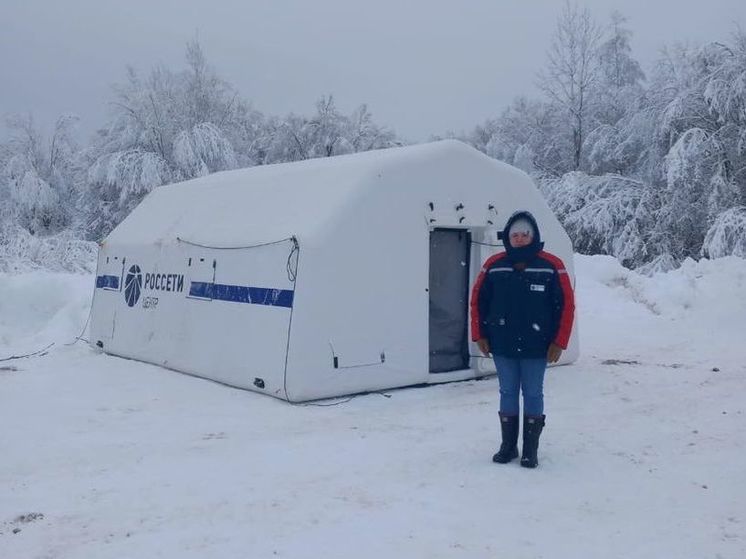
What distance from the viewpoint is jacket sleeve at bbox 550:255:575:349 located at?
511 centimetres

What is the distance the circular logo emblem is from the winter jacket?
6289mm

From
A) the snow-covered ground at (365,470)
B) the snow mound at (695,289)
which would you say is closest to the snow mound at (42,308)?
the snow-covered ground at (365,470)

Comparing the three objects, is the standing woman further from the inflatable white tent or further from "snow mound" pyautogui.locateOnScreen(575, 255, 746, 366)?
"snow mound" pyautogui.locateOnScreen(575, 255, 746, 366)

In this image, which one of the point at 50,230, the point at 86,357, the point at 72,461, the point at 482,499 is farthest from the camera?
the point at 50,230

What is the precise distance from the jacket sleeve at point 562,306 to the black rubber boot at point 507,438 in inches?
26.4

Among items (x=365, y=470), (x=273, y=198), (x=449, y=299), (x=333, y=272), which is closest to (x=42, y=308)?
(x=273, y=198)

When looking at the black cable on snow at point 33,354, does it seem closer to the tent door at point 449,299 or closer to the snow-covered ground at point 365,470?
the snow-covered ground at point 365,470

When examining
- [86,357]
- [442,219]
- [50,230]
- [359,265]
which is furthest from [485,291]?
[50,230]

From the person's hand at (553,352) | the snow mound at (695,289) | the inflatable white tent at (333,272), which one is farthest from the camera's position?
the snow mound at (695,289)

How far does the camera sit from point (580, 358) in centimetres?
1036

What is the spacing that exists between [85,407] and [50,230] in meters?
19.7

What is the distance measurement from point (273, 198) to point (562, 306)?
4529 mm

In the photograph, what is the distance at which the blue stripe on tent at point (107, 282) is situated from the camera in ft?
35.0

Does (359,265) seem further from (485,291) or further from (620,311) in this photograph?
(620,311)
